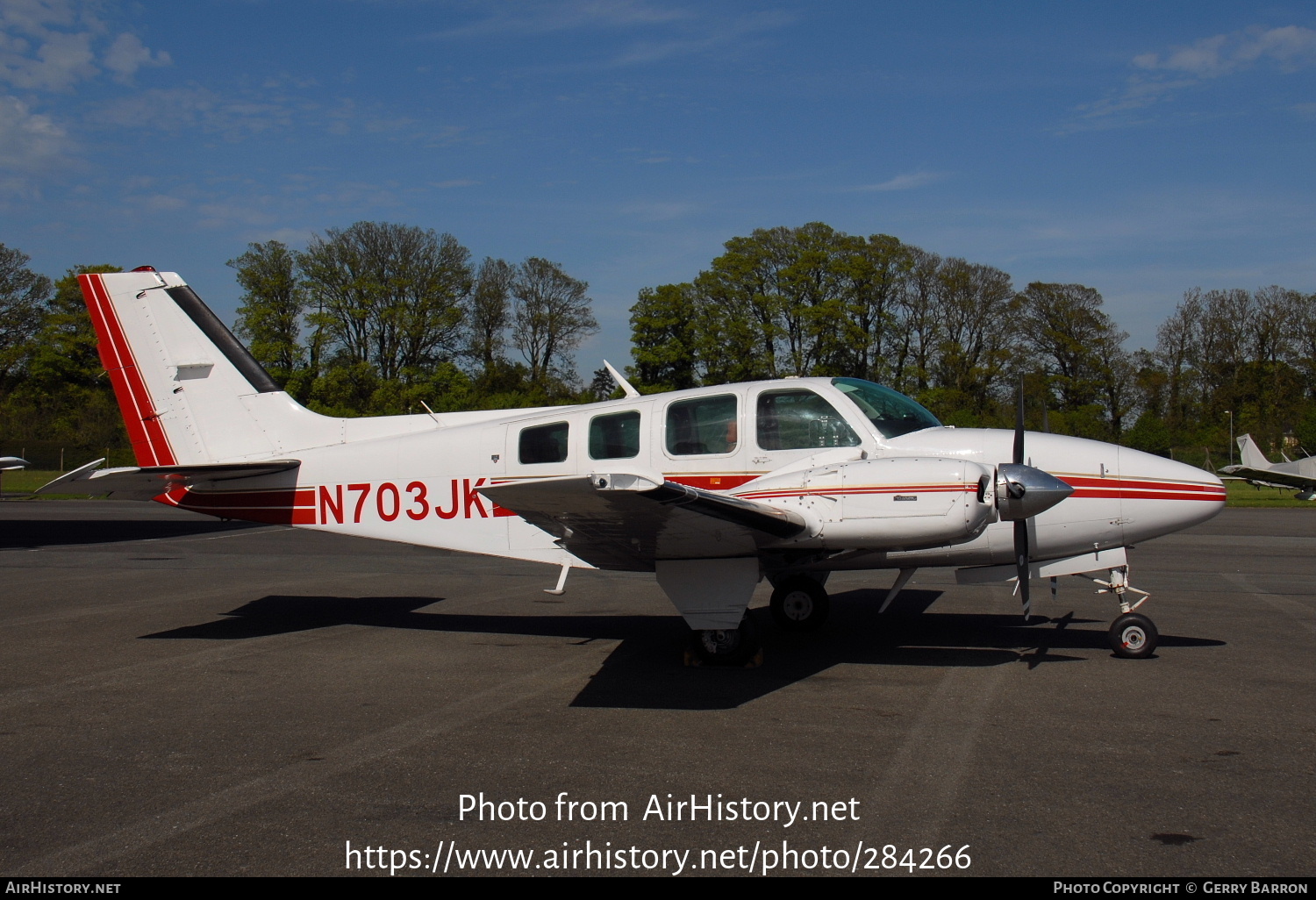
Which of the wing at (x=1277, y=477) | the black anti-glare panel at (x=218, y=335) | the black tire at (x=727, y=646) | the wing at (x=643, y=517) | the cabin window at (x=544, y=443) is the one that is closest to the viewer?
the wing at (x=643, y=517)

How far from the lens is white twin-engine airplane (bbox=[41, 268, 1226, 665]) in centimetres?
687

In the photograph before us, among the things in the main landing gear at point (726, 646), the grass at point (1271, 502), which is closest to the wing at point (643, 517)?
the main landing gear at point (726, 646)

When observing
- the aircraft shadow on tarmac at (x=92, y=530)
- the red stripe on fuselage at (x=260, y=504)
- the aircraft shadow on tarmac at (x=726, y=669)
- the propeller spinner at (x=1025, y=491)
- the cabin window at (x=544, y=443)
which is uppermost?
the cabin window at (x=544, y=443)

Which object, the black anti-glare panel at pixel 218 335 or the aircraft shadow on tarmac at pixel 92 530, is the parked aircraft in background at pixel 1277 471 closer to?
the black anti-glare panel at pixel 218 335

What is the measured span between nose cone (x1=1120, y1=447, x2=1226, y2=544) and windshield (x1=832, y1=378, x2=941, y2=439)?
5.78ft

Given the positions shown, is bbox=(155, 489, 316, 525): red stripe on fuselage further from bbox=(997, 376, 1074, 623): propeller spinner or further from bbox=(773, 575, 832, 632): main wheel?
bbox=(997, 376, 1074, 623): propeller spinner

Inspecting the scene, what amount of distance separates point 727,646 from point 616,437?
226 cm

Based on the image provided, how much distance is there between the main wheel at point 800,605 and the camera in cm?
941

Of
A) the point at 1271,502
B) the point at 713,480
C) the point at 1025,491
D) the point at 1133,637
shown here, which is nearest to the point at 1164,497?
the point at 1133,637

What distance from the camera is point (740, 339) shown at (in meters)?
46.8

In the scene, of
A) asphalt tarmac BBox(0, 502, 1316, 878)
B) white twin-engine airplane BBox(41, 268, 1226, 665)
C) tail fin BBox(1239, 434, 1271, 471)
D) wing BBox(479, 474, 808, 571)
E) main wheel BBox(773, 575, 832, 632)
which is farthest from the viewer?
tail fin BBox(1239, 434, 1271, 471)

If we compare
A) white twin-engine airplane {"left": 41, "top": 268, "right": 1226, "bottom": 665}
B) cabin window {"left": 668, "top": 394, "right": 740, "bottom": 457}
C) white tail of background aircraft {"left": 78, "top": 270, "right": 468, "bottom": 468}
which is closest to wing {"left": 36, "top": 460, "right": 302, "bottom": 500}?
white twin-engine airplane {"left": 41, "top": 268, "right": 1226, "bottom": 665}

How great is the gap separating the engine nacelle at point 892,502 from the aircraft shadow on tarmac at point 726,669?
1349 millimetres

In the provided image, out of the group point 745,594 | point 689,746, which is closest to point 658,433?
point 745,594
